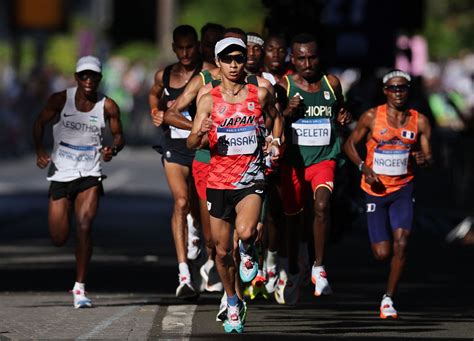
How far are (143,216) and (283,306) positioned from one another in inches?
434

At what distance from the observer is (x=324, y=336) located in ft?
40.5

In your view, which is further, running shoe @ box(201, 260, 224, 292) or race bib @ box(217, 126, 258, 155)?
running shoe @ box(201, 260, 224, 292)

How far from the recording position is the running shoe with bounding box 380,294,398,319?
1350cm

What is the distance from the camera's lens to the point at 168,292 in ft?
50.5

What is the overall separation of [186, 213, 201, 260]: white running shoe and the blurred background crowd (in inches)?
65.4

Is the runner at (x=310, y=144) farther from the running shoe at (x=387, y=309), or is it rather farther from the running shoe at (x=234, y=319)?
the running shoe at (x=234, y=319)

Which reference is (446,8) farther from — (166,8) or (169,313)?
(169,313)

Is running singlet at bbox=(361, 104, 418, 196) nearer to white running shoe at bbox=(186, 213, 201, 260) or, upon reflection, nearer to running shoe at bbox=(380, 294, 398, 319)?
running shoe at bbox=(380, 294, 398, 319)

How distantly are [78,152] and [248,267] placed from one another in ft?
8.54

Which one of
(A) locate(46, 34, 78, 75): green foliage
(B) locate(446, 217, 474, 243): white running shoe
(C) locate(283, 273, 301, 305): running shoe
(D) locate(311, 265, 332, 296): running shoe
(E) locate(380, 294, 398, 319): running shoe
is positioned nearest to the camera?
(E) locate(380, 294, 398, 319): running shoe

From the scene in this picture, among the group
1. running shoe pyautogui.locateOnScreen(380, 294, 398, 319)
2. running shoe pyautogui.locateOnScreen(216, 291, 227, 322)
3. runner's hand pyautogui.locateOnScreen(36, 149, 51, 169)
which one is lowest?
running shoe pyautogui.locateOnScreen(380, 294, 398, 319)

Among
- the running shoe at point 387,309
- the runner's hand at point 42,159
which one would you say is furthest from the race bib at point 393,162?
the runner's hand at point 42,159

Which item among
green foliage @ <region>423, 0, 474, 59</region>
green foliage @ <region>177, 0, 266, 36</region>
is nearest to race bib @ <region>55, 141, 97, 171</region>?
green foliage @ <region>423, 0, 474, 59</region>

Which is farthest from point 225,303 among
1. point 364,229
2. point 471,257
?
point 364,229
